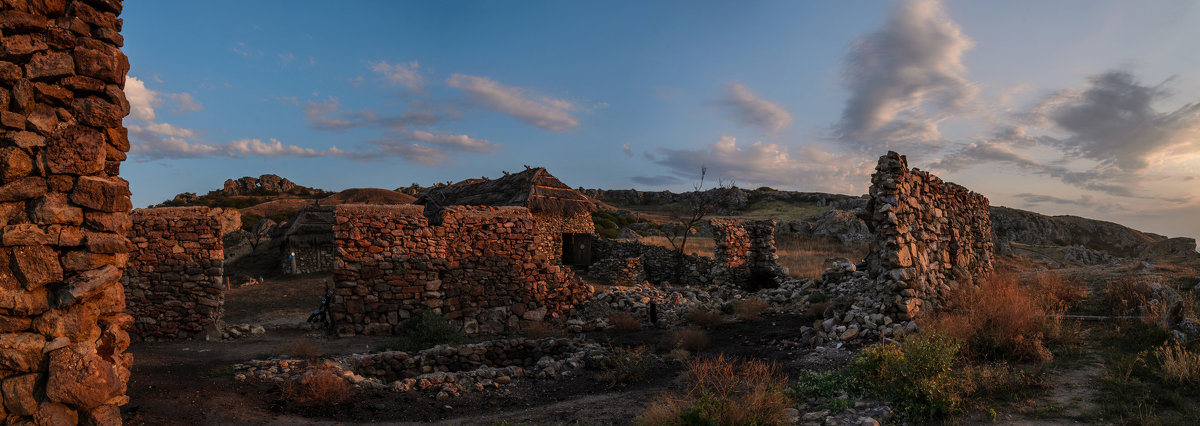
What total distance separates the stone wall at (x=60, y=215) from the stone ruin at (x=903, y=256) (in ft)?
30.0

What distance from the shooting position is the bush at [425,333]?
10828 millimetres

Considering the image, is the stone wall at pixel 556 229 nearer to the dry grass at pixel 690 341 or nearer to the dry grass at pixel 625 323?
the dry grass at pixel 625 323

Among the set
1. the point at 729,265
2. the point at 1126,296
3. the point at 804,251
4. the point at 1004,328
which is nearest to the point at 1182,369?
the point at 1004,328

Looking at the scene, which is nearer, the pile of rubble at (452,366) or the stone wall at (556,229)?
the pile of rubble at (452,366)

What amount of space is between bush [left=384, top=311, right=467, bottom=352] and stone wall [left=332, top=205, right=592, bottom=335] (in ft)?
1.33

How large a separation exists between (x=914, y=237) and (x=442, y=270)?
1024cm

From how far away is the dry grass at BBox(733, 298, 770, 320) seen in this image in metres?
13.1

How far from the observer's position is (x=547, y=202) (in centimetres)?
2608

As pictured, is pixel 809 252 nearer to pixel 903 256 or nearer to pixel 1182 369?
pixel 903 256

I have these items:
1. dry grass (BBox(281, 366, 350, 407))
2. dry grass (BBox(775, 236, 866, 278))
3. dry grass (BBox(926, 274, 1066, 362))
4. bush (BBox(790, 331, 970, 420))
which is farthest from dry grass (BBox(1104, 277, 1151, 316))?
dry grass (BBox(281, 366, 350, 407))

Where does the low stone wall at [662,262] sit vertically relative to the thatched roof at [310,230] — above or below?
below

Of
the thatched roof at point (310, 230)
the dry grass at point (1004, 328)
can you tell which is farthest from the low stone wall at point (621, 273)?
the thatched roof at point (310, 230)

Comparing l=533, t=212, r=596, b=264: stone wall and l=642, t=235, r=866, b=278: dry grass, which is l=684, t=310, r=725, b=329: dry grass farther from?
l=533, t=212, r=596, b=264: stone wall

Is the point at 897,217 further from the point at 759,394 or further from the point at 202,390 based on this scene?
the point at 202,390
